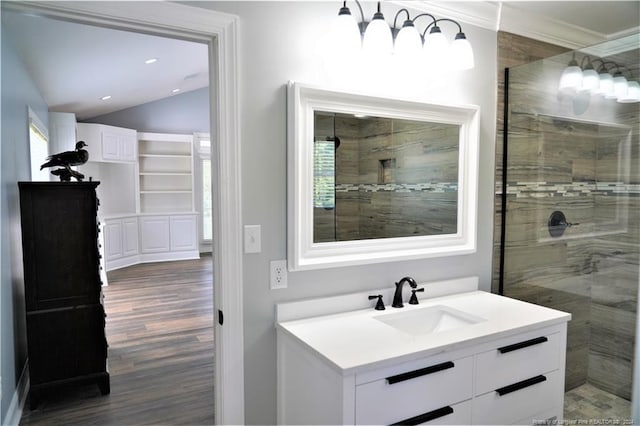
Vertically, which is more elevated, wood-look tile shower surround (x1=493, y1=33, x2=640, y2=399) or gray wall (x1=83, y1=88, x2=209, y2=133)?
gray wall (x1=83, y1=88, x2=209, y2=133)

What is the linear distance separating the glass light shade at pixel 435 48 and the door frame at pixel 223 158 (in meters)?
0.98

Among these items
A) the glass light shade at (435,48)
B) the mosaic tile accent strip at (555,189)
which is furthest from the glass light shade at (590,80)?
the glass light shade at (435,48)

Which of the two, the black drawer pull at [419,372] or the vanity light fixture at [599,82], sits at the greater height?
the vanity light fixture at [599,82]

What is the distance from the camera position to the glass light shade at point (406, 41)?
2.04m

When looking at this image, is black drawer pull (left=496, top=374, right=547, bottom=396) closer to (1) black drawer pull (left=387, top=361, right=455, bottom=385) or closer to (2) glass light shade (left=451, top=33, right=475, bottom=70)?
(1) black drawer pull (left=387, top=361, right=455, bottom=385)

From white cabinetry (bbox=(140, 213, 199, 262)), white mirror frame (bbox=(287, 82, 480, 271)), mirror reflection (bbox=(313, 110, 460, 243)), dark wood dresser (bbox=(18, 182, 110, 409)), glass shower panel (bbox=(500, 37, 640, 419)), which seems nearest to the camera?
white mirror frame (bbox=(287, 82, 480, 271))

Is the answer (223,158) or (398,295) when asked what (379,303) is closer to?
(398,295)

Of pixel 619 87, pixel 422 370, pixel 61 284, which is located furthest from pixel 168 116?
pixel 422 370

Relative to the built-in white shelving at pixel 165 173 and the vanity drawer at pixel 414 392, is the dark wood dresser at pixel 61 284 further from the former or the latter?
the built-in white shelving at pixel 165 173

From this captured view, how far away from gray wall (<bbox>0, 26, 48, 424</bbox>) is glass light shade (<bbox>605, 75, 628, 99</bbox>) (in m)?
3.55

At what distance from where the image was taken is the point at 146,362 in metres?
3.49

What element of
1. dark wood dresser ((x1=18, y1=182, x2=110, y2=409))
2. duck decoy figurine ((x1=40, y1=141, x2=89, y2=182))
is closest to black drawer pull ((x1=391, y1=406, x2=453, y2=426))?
dark wood dresser ((x1=18, y1=182, x2=110, y2=409))

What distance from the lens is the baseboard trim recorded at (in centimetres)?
250

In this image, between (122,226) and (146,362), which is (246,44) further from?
(122,226)
